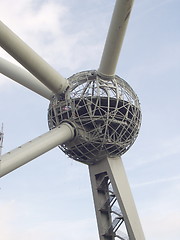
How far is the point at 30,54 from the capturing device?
18656mm

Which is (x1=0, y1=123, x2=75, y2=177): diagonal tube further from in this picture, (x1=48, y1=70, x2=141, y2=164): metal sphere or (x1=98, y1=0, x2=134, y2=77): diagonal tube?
(x1=98, y1=0, x2=134, y2=77): diagonal tube

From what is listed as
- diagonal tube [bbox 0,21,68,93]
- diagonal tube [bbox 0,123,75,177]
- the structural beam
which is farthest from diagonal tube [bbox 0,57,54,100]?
the structural beam

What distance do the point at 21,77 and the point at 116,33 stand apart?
26.1 feet

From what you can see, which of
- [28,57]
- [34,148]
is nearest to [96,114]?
[34,148]

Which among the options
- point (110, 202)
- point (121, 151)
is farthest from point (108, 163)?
point (110, 202)

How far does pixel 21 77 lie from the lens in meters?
24.6

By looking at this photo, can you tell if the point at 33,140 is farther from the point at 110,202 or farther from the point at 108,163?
the point at 110,202

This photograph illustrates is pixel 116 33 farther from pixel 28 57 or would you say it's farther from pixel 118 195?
pixel 118 195

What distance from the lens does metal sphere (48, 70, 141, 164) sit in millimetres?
23453

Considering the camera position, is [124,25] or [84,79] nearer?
[124,25]

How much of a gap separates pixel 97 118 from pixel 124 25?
645 centimetres

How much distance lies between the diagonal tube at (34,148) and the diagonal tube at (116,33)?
499 cm

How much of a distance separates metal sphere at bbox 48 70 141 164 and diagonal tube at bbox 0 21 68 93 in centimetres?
226

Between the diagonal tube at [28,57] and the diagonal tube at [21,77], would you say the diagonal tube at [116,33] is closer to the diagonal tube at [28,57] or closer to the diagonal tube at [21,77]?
the diagonal tube at [28,57]
